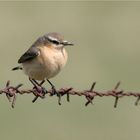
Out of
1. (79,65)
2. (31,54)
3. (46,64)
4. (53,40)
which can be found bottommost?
(79,65)

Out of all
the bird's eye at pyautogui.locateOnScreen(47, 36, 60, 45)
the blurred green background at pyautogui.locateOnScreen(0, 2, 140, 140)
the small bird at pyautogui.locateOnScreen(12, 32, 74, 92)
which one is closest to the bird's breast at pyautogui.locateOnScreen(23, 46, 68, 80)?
the small bird at pyautogui.locateOnScreen(12, 32, 74, 92)

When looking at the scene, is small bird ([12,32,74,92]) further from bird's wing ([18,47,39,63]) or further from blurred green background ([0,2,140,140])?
blurred green background ([0,2,140,140])

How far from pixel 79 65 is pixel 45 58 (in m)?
7.73

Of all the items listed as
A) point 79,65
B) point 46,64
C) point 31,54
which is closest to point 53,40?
point 31,54

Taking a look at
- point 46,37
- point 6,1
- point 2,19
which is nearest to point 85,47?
point 2,19

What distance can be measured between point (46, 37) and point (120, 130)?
364cm

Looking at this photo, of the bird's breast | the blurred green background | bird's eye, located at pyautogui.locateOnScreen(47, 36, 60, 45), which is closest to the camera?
the bird's breast

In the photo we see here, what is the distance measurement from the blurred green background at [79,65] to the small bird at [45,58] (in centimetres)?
314

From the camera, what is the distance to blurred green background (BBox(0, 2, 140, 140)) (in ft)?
47.5

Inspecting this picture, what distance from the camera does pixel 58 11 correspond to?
80.3ft

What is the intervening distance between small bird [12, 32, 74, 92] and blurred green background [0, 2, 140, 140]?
3.14 metres

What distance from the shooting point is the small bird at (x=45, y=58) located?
35.6 ft

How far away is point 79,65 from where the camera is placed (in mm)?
18641

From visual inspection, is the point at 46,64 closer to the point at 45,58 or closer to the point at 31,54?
the point at 45,58
